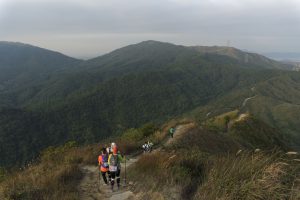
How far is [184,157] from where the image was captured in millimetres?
10547

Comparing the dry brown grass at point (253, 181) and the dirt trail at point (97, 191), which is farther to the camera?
the dirt trail at point (97, 191)

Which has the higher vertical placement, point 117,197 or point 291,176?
point 291,176

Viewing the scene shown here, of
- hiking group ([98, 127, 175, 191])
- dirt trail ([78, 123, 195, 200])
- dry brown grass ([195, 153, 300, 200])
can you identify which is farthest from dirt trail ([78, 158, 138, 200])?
dry brown grass ([195, 153, 300, 200])

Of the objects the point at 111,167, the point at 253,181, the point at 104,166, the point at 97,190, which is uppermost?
the point at 253,181

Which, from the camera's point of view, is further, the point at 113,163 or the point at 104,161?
the point at 104,161

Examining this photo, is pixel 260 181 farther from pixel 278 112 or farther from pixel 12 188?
pixel 278 112

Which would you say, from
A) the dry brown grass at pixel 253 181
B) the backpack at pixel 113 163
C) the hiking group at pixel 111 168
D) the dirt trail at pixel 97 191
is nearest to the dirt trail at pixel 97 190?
the dirt trail at pixel 97 191

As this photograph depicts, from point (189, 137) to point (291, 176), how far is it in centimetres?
1898

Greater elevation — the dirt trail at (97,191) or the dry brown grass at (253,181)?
the dry brown grass at (253,181)

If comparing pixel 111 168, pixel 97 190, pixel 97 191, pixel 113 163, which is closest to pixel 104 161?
pixel 113 163

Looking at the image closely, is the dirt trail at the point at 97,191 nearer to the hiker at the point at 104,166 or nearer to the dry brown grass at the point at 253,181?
the hiker at the point at 104,166

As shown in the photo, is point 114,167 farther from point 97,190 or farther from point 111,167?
point 97,190

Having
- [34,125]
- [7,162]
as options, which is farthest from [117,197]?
[34,125]

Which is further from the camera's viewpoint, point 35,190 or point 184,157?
point 184,157
